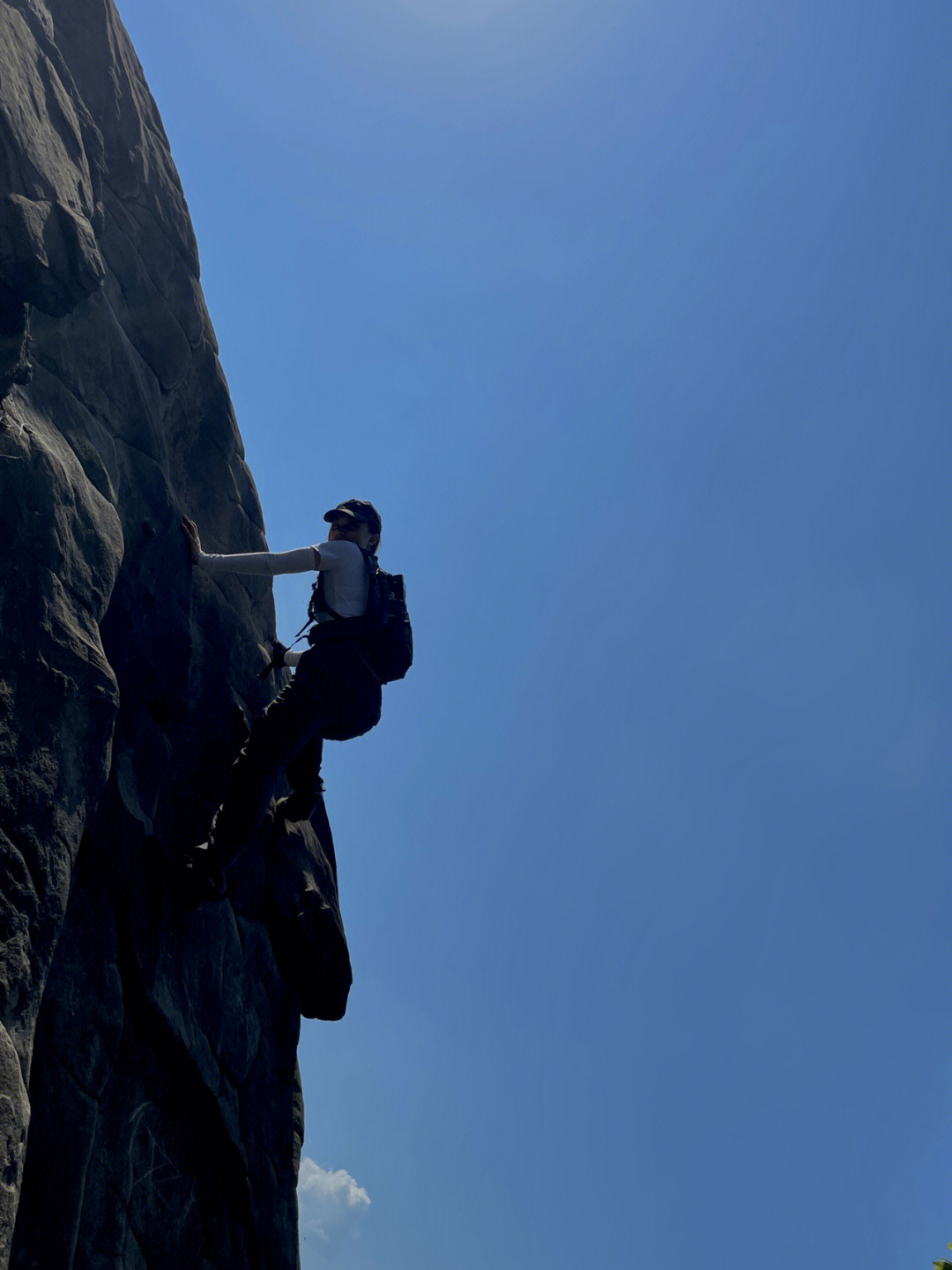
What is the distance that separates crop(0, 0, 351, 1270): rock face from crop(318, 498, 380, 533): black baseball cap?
1.68m

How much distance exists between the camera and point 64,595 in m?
7.41

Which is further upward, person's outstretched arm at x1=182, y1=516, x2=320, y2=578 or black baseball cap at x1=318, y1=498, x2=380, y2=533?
black baseball cap at x1=318, y1=498, x2=380, y2=533

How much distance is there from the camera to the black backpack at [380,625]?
10.1 m

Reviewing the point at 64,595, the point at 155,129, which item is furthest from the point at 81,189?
the point at 64,595

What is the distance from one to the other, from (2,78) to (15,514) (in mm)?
3635

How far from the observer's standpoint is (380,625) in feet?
33.3

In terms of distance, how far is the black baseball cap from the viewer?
34.6 feet

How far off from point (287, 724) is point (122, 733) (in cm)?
161

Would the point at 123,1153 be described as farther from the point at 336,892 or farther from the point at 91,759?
the point at 336,892

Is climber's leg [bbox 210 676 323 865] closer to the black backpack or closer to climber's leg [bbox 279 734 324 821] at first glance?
the black backpack

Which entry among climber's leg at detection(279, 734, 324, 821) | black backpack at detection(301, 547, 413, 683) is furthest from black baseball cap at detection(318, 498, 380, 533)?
climber's leg at detection(279, 734, 324, 821)

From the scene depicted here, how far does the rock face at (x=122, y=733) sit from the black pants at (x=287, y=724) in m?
0.75

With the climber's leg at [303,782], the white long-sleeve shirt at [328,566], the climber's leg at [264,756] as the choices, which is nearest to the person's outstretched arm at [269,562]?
the white long-sleeve shirt at [328,566]

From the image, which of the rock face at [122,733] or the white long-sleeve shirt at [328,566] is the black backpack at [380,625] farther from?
the rock face at [122,733]
